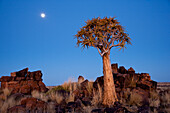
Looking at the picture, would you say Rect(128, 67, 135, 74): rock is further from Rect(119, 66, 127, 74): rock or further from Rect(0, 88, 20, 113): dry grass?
Rect(0, 88, 20, 113): dry grass

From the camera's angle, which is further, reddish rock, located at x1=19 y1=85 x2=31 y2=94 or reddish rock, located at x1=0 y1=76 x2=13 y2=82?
reddish rock, located at x1=0 y1=76 x2=13 y2=82

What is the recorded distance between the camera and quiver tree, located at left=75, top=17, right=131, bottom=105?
29.9ft

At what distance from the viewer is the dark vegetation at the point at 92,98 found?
8531mm

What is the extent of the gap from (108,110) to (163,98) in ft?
18.0

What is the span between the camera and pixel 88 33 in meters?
9.57

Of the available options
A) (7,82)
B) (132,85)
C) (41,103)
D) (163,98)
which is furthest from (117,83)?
(7,82)

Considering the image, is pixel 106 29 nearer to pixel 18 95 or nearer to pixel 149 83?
pixel 149 83

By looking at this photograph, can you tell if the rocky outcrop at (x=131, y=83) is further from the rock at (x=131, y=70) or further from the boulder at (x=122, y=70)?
the boulder at (x=122, y=70)

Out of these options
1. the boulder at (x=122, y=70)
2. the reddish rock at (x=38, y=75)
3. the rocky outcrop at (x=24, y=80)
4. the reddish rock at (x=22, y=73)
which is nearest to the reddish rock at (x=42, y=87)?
the rocky outcrop at (x=24, y=80)

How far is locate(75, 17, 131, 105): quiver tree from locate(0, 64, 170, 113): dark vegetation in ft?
2.81

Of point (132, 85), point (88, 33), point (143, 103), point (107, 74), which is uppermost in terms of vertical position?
point (88, 33)

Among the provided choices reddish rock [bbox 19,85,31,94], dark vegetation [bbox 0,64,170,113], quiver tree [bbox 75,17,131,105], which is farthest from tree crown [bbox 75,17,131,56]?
reddish rock [bbox 19,85,31,94]

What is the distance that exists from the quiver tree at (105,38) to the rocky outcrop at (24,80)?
8.56 meters

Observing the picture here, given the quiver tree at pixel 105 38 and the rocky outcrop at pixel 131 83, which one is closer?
the quiver tree at pixel 105 38
